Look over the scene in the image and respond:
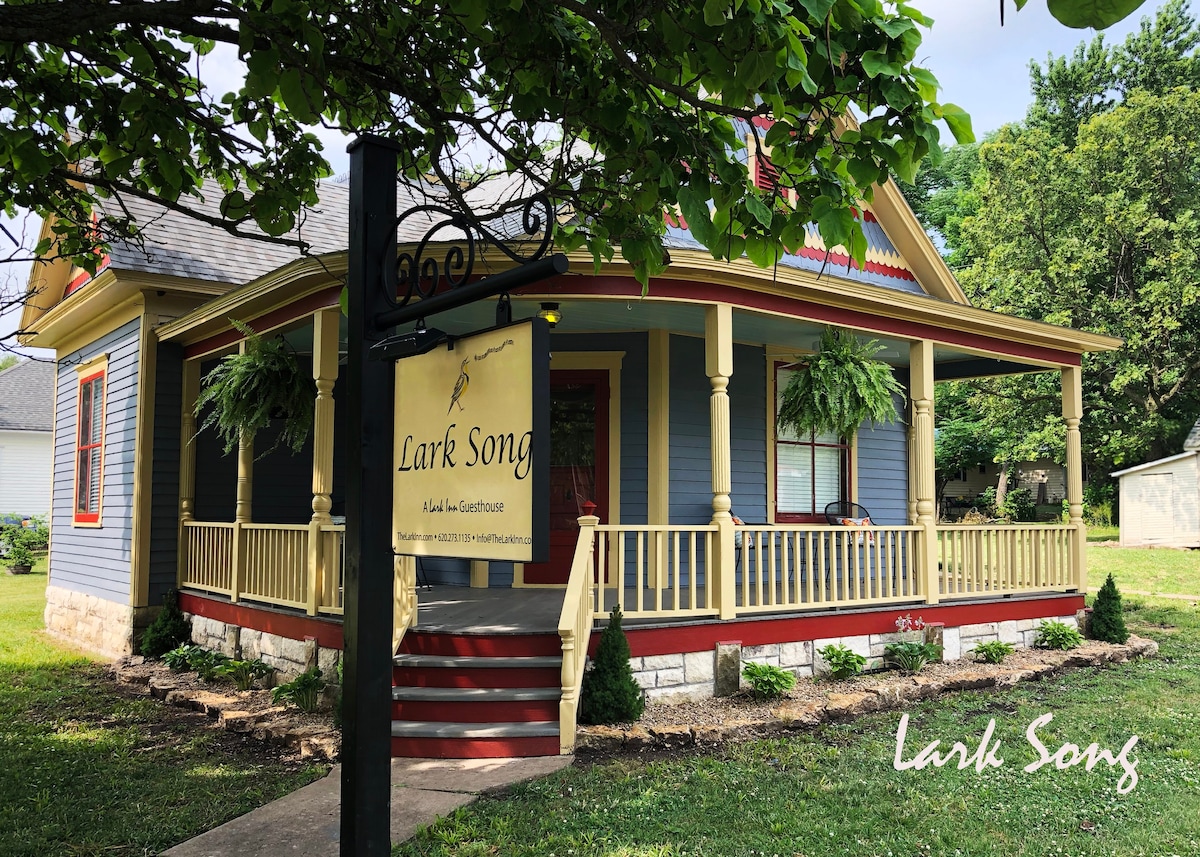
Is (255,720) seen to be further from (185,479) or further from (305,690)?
(185,479)

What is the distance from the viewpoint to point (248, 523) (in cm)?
880

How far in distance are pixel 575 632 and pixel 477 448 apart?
4153mm

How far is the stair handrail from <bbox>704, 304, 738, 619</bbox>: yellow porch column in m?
1.14

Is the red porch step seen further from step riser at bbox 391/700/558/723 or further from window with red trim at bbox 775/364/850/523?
window with red trim at bbox 775/364/850/523

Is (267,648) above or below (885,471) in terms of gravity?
below

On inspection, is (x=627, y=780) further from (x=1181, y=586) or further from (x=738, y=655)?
(x=1181, y=586)

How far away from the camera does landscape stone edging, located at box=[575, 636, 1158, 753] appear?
5.96 m

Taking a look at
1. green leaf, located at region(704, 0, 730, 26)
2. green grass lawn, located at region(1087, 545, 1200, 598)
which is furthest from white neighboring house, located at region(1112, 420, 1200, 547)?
green leaf, located at region(704, 0, 730, 26)

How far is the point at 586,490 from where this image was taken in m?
9.42

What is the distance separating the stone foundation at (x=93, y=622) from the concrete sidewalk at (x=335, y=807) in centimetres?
559

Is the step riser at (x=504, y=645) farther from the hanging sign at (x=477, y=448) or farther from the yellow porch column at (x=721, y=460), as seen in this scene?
the hanging sign at (x=477, y=448)

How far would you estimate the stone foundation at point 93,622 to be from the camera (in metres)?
9.99

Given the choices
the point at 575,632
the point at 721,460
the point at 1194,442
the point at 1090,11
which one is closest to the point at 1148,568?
the point at 1194,442

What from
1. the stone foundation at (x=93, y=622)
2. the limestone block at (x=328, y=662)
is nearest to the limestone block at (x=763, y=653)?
the limestone block at (x=328, y=662)
